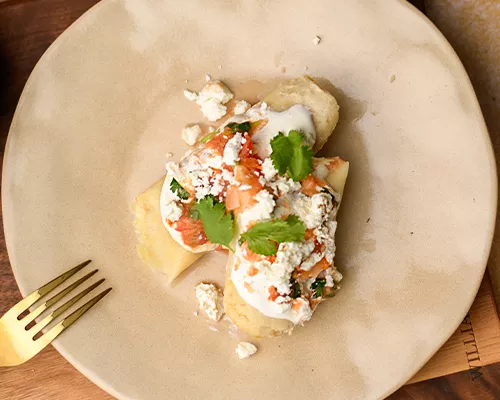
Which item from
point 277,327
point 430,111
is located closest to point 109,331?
point 277,327

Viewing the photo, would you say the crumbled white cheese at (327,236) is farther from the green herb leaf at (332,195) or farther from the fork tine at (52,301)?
the fork tine at (52,301)

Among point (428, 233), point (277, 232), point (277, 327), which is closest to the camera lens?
point (277, 232)

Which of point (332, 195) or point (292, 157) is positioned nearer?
point (292, 157)

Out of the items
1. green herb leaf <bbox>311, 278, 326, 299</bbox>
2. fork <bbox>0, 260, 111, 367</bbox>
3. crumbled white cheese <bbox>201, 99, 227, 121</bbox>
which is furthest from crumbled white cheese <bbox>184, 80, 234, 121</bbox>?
fork <bbox>0, 260, 111, 367</bbox>

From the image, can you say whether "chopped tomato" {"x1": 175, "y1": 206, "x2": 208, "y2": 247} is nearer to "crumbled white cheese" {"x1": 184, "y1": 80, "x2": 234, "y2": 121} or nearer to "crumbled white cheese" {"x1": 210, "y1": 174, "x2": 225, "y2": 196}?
"crumbled white cheese" {"x1": 210, "y1": 174, "x2": 225, "y2": 196}

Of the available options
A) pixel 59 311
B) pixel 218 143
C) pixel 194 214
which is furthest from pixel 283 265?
pixel 59 311

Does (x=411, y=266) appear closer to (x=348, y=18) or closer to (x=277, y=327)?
(x=277, y=327)

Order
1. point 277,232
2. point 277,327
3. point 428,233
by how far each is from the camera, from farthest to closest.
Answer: point 428,233 < point 277,327 < point 277,232

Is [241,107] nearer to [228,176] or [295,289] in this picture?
[228,176]
